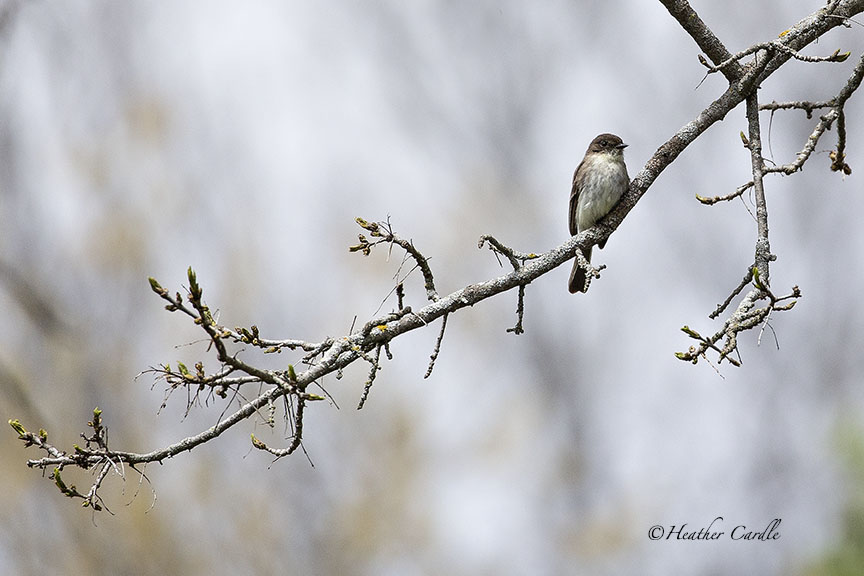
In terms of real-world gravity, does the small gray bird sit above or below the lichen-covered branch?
above

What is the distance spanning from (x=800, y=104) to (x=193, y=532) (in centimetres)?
768

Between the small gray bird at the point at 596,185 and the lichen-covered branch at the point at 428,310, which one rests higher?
the small gray bird at the point at 596,185

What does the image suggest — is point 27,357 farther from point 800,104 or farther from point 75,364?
point 800,104

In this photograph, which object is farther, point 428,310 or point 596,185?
point 596,185

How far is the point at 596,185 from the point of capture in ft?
15.2

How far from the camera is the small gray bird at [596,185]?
4.57m

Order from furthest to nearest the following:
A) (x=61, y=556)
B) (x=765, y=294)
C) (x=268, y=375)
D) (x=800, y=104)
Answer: (x=61, y=556), (x=800, y=104), (x=765, y=294), (x=268, y=375)

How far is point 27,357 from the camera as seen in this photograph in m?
9.45

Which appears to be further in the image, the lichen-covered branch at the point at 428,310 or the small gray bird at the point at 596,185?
the small gray bird at the point at 596,185

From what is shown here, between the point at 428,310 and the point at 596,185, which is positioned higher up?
the point at 596,185

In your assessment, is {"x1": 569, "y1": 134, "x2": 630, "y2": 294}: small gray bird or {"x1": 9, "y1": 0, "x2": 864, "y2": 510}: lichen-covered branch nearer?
{"x1": 9, "y1": 0, "x2": 864, "y2": 510}: lichen-covered branch

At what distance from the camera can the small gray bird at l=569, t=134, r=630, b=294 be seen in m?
Answer: 4.57

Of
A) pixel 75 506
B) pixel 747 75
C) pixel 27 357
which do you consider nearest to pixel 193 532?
pixel 75 506

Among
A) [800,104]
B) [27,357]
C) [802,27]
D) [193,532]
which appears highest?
[27,357]
